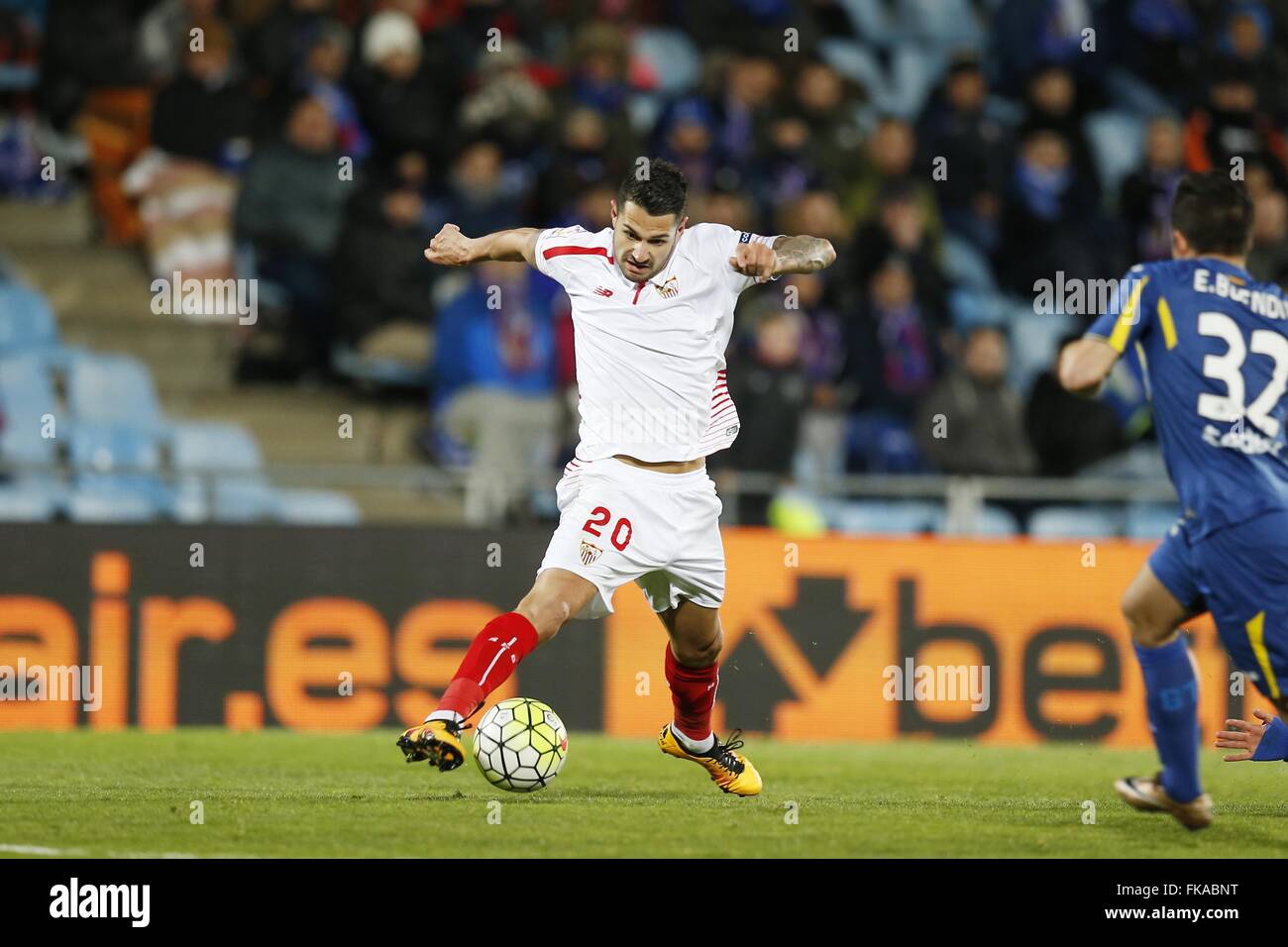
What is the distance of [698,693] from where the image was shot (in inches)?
327

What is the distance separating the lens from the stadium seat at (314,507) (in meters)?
13.1

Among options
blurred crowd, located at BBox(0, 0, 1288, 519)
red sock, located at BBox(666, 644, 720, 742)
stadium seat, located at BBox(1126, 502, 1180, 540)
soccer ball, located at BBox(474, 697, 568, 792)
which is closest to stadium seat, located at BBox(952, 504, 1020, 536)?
blurred crowd, located at BBox(0, 0, 1288, 519)

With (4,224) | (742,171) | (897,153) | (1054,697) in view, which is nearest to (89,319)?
(4,224)

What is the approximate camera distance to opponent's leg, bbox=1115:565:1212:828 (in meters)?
6.99

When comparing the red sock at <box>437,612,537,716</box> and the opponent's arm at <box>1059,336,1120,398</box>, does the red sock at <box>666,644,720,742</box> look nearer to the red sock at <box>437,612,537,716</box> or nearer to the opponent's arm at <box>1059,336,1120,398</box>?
the red sock at <box>437,612,537,716</box>

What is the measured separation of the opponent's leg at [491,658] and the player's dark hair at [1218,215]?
261 centimetres

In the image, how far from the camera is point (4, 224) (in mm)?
14914

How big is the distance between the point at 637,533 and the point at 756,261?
3.78 ft

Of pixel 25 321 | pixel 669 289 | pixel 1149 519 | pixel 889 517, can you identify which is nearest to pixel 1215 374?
pixel 669 289

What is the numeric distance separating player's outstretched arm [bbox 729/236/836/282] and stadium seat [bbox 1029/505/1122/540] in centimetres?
579

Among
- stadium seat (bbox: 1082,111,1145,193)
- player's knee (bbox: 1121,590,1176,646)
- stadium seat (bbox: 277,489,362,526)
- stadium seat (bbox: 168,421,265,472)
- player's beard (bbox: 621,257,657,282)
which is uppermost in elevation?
stadium seat (bbox: 1082,111,1145,193)

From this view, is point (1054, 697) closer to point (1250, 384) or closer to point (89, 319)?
point (1250, 384)

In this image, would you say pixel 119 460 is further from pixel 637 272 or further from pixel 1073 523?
pixel 1073 523

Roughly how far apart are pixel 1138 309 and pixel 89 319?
9578 millimetres
